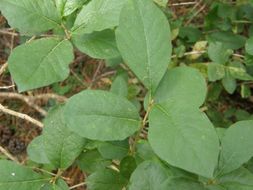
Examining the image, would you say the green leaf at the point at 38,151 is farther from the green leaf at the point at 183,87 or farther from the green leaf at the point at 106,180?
the green leaf at the point at 183,87

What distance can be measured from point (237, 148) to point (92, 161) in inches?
16.4

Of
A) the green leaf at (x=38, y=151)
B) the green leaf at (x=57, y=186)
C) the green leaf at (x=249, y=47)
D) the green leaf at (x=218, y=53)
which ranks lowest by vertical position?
the green leaf at (x=218, y=53)

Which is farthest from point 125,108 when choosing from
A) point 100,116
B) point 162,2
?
point 162,2

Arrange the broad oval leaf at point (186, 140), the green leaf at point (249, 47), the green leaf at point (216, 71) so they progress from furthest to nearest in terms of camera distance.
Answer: the green leaf at point (216, 71) < the green leaf at point (249, 47) < the broad oval leaf at point (186, 140)

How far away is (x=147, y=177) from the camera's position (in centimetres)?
97

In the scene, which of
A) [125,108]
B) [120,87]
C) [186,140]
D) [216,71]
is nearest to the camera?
[186,140]

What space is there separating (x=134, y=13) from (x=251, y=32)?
110cm

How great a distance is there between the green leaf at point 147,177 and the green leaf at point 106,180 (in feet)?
0.45

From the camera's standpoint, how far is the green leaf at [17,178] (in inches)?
37.8

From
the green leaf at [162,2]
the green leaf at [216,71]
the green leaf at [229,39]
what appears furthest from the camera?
the green leaf at [229,39]

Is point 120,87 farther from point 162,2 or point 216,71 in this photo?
point 216,71

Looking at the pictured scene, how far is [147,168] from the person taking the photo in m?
0.97

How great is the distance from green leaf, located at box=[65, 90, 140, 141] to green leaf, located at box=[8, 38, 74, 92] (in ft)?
0.27

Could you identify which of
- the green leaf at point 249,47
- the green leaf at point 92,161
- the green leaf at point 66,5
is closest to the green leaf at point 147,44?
the green leaf at point 66,5
